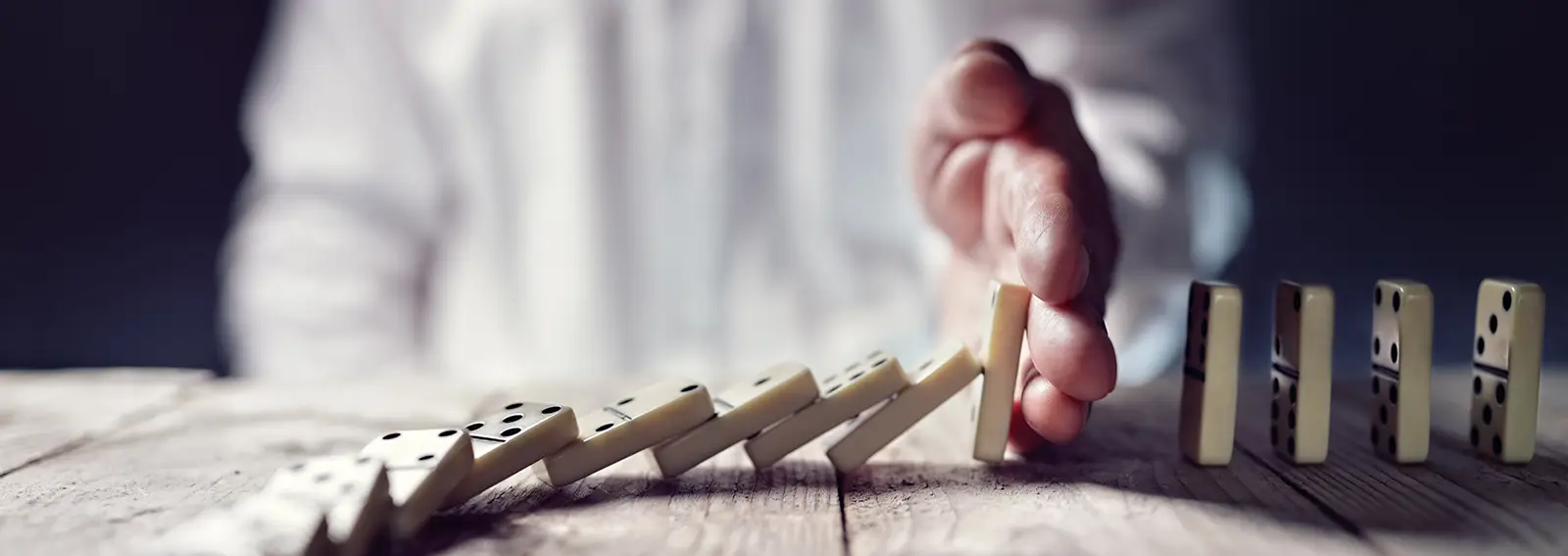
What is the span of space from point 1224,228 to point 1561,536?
1185 millimetres

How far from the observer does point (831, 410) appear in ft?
2.34

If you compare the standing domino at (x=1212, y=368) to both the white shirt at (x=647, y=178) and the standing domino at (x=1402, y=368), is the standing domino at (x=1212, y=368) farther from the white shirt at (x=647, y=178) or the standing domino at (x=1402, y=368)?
the white shirt at (x=647, y=178)

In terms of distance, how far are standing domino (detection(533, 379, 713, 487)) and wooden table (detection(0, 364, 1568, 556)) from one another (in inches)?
0.7

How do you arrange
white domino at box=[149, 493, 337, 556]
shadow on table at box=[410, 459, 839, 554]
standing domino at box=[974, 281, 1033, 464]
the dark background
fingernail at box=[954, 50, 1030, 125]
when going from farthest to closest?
the dark background < fingernail at box=[954, 50, 1030, 125] < standing domino at box=[974, 281, 1033, 464] < shadow on table at box=[410, 459, 839, 554] < white domino at box=[149, 493, 337, 556]

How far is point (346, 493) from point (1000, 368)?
39 cm

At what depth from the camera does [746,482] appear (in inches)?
27.9

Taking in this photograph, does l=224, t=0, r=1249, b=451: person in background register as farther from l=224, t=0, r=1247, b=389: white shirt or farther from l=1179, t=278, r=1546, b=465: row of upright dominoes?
l=1179, t=278, r=1546, b=465: row of upright dominoes

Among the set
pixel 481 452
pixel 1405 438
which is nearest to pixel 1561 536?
pixel 1405 438

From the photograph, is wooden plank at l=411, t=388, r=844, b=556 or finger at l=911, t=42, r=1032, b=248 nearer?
wooden plank at l=411, t=388, r=844, b=556

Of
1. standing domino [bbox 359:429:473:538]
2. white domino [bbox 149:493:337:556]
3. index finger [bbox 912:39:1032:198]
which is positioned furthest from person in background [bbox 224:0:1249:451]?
white domino [bbox 149:493:337:556]

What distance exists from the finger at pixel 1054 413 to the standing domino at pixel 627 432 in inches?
7.8

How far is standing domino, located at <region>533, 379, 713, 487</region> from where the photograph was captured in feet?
2.21

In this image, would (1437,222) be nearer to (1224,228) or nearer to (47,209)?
(1224,228)

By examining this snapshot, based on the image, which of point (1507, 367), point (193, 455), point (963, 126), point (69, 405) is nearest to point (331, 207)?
point (69, 405)
